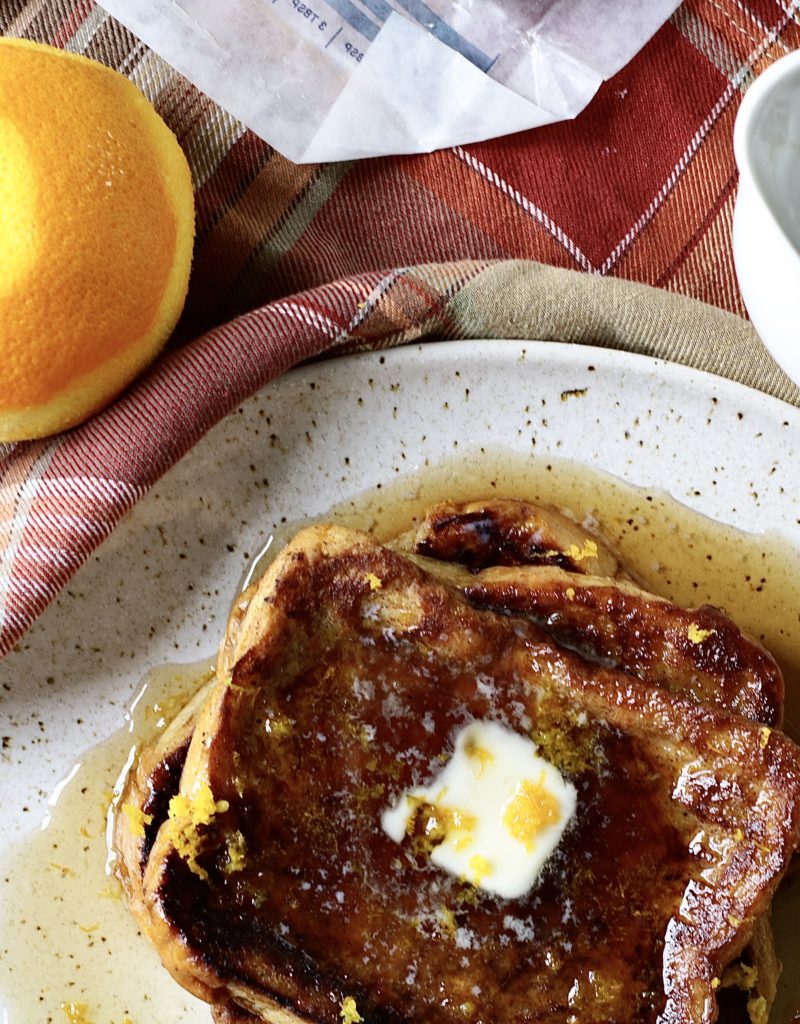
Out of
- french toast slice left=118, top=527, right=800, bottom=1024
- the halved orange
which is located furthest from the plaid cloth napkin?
french toast slice left=118, top=527, right=800, bottom=1024

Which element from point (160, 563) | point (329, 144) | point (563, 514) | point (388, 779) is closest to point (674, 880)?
point (388, 779)

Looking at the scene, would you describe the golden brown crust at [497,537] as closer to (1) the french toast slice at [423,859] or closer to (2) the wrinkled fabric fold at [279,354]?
(1) the french toast slice at [423,859]

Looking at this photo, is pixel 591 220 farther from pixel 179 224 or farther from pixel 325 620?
pixel 325 620

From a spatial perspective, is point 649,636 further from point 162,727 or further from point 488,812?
point 162,727

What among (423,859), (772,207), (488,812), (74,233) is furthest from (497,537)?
(74,233)

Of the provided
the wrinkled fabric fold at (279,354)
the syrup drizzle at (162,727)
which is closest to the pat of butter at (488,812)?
the syrup drizzle at (162,727)

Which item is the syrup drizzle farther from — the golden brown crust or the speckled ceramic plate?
the golden brown crust
